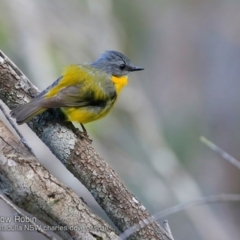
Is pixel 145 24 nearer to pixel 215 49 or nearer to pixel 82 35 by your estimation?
pixel 215 49

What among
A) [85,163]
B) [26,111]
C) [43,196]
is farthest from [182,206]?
[26,111]

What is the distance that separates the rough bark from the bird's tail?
0.38 meters

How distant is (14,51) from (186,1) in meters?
4.97

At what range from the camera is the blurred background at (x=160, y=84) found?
7.93 metres

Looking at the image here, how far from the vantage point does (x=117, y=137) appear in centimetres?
922

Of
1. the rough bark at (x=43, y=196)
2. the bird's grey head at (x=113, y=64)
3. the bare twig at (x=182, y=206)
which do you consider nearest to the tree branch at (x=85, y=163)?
the bare twig at (x=182, y=206)

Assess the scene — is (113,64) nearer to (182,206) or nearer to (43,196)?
(43,196)

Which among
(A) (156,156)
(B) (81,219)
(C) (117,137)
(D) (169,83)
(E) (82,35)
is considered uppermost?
(D) (169,83)

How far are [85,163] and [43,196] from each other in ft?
1.79

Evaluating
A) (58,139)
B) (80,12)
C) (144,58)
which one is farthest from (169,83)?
(58,139)

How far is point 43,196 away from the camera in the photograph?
3004 millimetres

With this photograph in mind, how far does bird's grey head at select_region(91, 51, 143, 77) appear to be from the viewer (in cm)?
515

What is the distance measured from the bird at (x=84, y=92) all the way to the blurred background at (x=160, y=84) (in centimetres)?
167

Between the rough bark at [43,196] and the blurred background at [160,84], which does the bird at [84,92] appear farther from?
the blurred background at [160,84]
